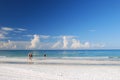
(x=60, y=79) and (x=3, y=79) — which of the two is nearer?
(x=3, y=79)

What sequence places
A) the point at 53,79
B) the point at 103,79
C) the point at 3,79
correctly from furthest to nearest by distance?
the point at 103,79 < the point at 53,79 < the point at 3,79

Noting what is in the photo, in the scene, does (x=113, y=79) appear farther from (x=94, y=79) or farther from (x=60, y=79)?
(x=60, y=79)

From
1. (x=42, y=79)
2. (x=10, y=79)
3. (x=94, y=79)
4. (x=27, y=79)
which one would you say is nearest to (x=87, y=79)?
(x=94, y=79)

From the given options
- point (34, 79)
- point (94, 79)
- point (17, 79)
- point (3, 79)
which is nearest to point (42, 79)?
point (34, 79)

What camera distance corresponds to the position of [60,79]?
1394cm

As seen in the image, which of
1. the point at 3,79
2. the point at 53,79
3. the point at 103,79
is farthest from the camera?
the point at 103,79

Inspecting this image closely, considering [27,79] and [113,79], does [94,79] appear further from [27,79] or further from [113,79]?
[27,79]

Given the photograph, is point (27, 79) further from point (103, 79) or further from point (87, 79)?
point (103, 79)

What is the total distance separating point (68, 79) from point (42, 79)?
190 centimetres

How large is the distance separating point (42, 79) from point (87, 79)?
3187 mm

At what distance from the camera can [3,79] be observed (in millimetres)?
12656

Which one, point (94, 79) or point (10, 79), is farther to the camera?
point (94, 79)

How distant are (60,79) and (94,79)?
238 centimetres

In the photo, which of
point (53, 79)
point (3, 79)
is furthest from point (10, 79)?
point (53, 79)
